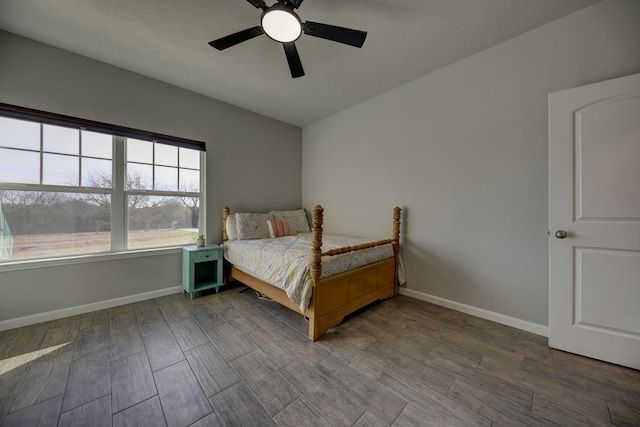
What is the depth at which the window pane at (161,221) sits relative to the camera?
108 inches

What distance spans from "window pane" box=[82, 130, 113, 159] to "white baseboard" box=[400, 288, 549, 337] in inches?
155

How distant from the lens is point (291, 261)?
7.00 ft

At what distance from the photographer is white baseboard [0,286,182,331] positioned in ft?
6.79

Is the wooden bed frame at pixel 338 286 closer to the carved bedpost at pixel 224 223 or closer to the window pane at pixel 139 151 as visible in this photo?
the carved bedpost at pixel 224 223

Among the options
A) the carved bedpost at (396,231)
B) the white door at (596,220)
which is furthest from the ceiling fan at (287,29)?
the carved bedpost at (396,231)

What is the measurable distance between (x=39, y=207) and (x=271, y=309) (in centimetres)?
251

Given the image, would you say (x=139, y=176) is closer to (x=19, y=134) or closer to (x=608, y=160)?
(x=19, y=134)

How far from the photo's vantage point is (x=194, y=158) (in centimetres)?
319

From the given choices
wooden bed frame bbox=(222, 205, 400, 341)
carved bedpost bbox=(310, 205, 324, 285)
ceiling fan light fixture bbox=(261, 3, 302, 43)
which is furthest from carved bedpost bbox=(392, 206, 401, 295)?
ceiling fan light fixture bbox=(261, 3, 302, 43)

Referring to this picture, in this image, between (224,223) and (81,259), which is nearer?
(81,259)

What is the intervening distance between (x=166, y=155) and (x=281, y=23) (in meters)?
2.33

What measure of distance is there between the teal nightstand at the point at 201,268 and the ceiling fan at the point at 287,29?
2268 mm

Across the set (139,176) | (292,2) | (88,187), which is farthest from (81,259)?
(292,2)

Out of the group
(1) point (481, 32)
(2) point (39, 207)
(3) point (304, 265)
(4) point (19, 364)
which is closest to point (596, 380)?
(3) point (304, 265)
